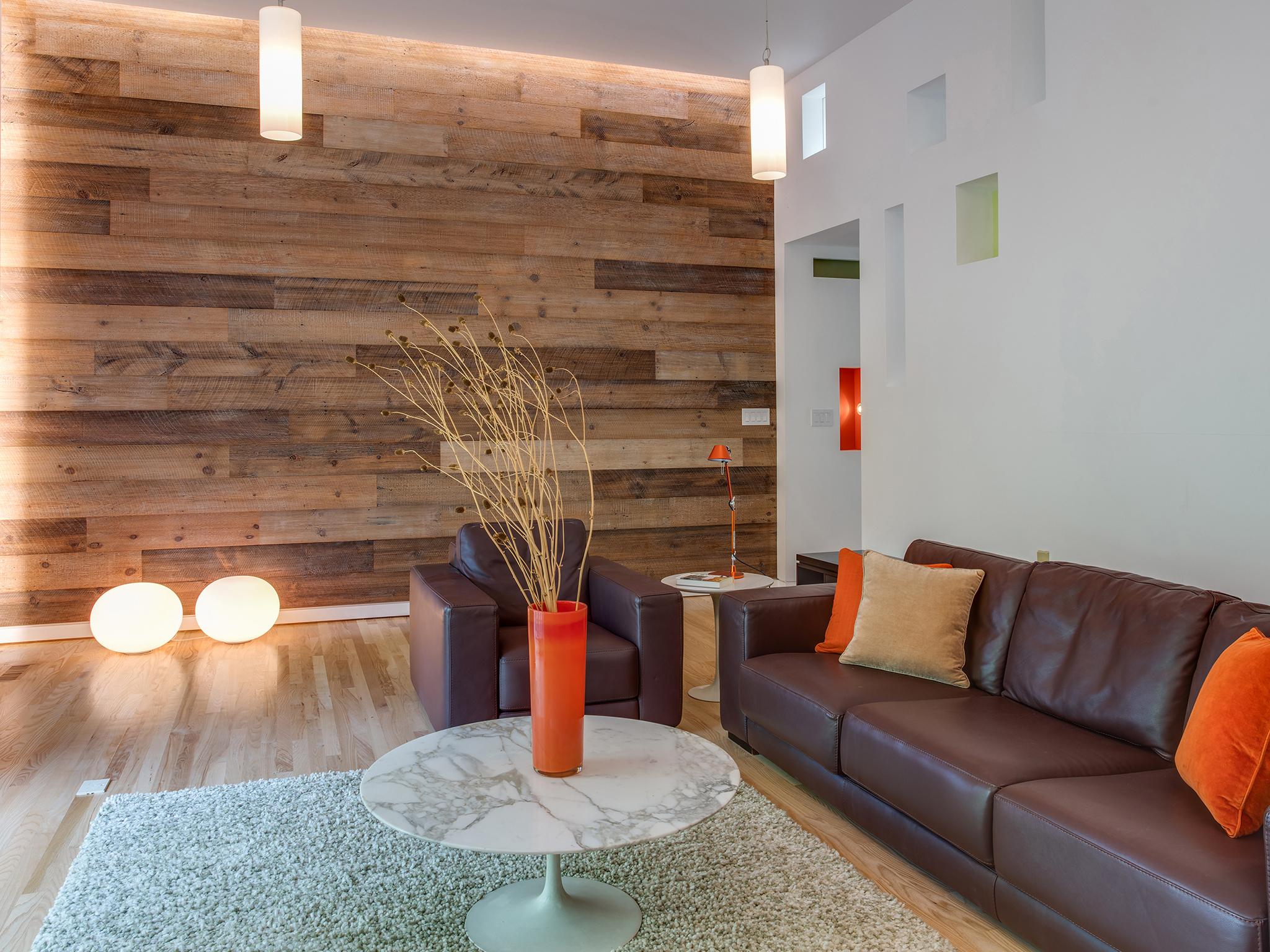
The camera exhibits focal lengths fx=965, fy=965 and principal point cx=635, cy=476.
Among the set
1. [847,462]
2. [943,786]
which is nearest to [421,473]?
[847,462]

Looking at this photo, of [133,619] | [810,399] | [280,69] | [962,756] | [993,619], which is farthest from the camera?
[810,399]

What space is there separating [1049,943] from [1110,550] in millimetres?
2209

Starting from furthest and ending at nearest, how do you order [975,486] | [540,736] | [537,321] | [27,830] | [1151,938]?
[537,321] → [975,486] → [27,830] → [540,736] → [1151,938]

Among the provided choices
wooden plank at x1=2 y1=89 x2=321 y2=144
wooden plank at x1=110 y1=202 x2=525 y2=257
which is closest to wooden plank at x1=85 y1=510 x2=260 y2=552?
wooden plank at x1=110 y1=202 x2=525 y2=257

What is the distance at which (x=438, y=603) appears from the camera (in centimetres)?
348

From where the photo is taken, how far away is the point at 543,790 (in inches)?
86.7

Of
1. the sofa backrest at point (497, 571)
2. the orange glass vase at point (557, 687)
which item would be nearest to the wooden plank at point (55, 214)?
the sofa backrest at point (497, 571)

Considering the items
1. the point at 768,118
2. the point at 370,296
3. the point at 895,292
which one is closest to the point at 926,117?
the point at 895,292

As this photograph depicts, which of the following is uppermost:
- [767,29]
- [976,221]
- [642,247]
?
[767,29]

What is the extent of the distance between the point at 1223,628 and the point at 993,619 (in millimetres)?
777

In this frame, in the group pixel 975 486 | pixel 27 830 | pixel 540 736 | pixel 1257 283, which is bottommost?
pixel 27 830

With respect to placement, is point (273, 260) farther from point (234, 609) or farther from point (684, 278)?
point (684, 278)

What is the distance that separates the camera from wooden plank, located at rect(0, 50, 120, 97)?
204 inches

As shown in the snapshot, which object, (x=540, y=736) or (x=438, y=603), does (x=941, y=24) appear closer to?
(x=438, y=603)
